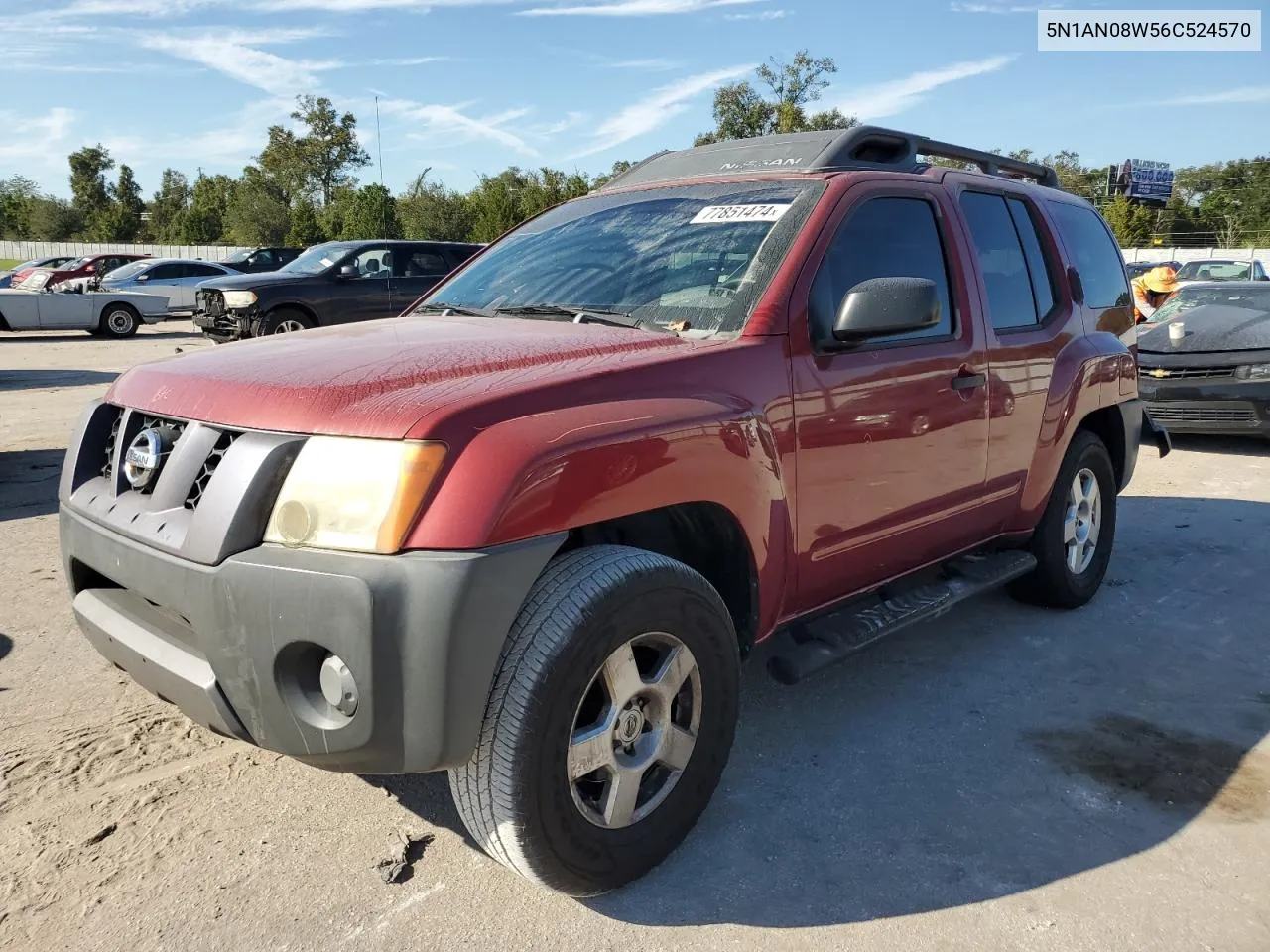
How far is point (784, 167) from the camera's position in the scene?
3.49 meters

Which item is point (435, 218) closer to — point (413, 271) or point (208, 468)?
point (413, 271)

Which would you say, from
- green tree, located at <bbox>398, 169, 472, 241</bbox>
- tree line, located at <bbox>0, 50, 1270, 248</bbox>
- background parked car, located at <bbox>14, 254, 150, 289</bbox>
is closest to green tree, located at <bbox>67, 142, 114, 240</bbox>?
tree line, located at <bbox>0, 50, 1270, 248</bbox>

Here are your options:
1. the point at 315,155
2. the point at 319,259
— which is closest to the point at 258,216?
the point at 315,155

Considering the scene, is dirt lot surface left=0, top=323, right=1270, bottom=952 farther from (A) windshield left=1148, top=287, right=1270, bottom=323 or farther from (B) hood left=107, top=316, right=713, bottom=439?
(A) windshield left=1148, top=287, right=1270, bottom=323

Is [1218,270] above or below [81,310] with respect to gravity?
below

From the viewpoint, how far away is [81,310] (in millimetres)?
18141

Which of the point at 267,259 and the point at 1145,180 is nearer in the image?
the point at 267,259

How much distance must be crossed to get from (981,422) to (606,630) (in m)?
2.02

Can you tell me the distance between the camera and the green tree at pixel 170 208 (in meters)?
69.0

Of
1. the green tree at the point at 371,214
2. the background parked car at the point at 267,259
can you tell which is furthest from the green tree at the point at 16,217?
the background parked car at the point at 267,259

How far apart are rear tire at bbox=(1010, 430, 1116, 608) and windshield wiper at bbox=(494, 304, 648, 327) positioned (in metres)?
2.31

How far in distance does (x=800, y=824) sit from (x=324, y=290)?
11.5 meters

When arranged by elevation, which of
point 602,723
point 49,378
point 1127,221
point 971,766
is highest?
point 1127,221

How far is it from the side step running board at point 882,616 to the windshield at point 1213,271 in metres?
18.6
